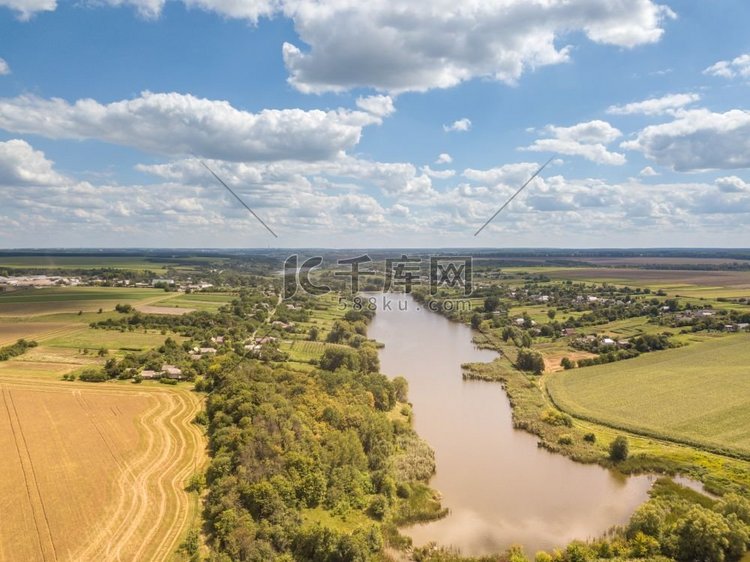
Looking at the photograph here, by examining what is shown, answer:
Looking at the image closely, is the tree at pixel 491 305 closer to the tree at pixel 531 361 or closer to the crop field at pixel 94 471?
the tree at pixel 531 361

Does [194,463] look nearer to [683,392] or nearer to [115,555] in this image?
[115,555]

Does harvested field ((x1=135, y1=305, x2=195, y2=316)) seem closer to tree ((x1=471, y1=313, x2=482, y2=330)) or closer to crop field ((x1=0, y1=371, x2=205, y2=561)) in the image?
crop field ((x1=0, y1=371, x2=205, y2=561))

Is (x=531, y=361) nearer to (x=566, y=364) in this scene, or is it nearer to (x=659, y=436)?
(x=566, y=364)

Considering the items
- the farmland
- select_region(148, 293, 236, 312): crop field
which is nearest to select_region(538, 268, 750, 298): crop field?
select_region(148, 293, 236, 312): crop field

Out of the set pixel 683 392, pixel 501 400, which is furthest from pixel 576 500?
pixel 683 392

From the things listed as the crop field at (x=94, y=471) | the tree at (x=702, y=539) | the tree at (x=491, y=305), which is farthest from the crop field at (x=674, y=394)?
the tree at (x=491, y=305)

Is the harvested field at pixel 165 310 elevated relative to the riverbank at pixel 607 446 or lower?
elevated
